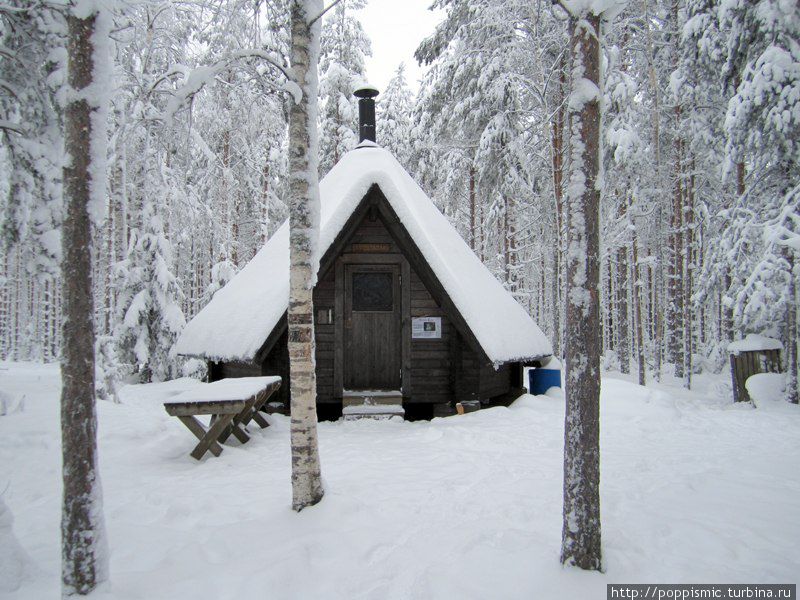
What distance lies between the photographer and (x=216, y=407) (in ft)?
17.7

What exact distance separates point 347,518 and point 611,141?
9913mm

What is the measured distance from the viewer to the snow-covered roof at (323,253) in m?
7.57

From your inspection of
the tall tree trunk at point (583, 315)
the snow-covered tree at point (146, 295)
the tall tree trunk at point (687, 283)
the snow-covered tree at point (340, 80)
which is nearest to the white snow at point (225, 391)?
the tall tree trunk at point (583, 315)

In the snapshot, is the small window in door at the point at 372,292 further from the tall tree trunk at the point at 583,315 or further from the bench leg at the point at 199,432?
the tall tree trunk at the point at 583,315

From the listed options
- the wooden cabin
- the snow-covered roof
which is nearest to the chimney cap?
the snow-covered roof

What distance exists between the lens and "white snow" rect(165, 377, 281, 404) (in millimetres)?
5408

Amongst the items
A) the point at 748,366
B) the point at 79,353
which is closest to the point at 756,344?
the point at 748,366

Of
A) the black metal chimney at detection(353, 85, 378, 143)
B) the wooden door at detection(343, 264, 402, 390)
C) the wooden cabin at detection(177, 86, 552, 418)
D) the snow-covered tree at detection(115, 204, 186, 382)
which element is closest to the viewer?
the wooden cabin at detection(177, 86, 552, 418)

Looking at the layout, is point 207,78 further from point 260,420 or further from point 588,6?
point 260,420

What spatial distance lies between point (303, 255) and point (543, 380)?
7546 millimetres

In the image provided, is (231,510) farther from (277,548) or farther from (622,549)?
(622,549)

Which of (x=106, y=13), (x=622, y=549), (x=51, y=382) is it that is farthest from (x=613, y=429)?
(x=51, y=382)

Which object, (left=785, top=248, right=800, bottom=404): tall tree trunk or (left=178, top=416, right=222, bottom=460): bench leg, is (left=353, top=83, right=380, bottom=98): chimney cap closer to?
(left=178, top=416, right=222, bottom=460): bench leg

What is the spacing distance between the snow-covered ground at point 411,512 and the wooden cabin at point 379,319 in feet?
4.13
